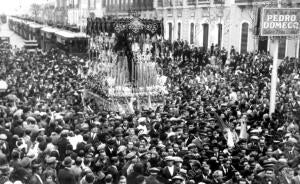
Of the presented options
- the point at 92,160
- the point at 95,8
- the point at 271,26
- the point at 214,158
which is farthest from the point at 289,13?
the point at 95,8

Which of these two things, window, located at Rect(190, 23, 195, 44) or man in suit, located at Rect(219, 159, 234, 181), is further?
window, located at Rect(190, 23, 195, 44)

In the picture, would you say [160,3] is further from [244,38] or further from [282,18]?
[282,18]

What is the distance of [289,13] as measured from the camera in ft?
53.2

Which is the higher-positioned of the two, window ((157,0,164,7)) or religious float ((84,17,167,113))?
window ((157,0,164,7))

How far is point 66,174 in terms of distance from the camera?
26.4 feet

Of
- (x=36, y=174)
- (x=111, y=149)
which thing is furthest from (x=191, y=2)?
(x=36, y=174)

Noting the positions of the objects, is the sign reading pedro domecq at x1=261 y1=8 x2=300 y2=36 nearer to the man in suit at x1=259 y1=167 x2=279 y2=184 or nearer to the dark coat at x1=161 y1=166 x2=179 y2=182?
the man in suit at x1=259 y1=167 x2=279 y2=184

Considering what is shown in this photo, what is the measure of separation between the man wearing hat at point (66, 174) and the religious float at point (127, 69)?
8.58 meters

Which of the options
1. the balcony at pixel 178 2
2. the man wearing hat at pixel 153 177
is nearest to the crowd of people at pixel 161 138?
the man wearing hat at pixel 153 177

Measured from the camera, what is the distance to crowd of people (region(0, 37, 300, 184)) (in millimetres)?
8266

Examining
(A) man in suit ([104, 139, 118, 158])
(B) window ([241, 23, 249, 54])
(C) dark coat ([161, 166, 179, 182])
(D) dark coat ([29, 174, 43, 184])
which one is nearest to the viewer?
(D) dark coat ([29, 174, 43, 184])

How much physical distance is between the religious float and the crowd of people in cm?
75

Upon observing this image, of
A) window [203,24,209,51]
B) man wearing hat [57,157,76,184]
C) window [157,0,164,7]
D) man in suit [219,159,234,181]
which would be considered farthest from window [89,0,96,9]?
man wearing hat [57,157,76,184]

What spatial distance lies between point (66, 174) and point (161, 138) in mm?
3168
